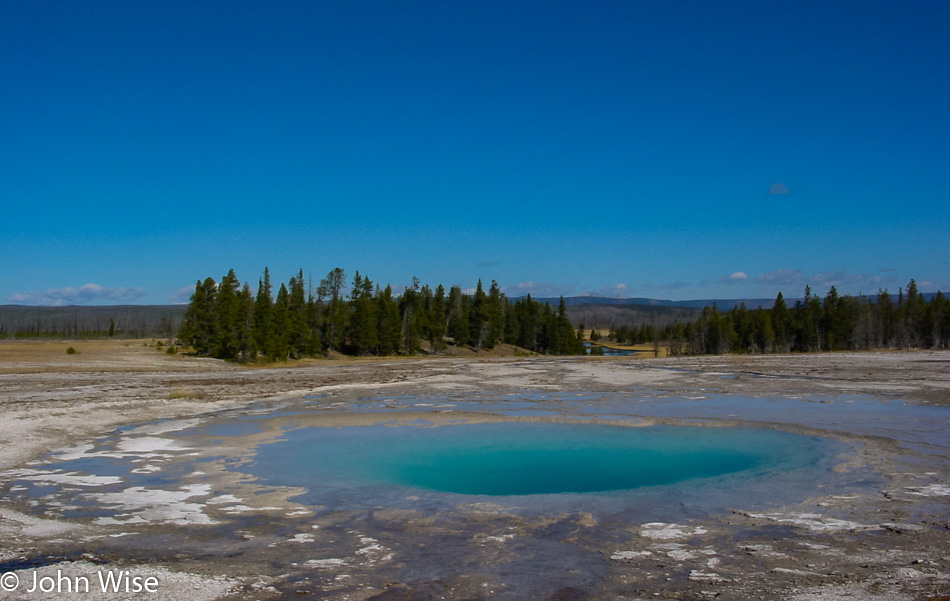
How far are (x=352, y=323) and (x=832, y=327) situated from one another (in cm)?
6487

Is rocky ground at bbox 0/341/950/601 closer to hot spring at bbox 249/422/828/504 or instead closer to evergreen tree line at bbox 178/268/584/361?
hot spring at bbox 249/422/828/504

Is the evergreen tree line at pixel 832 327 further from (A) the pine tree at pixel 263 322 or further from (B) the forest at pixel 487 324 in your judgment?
(A) the pine tree at pixel 263 322

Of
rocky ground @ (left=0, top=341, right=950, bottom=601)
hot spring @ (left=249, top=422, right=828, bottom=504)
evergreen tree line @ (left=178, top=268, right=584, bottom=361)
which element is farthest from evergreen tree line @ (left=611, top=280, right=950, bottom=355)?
rocky ground @ (left=0, top=341, right=950, bottom=601)

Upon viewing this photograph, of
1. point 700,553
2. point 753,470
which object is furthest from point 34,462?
point 753,470

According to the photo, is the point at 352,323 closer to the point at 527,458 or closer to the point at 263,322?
the point at 263,322

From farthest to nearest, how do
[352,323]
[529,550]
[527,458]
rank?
[352,323], [527,458], [529,550]

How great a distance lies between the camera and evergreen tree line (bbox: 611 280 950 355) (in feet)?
310

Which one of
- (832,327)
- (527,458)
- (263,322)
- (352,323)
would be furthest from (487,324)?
(527,458)

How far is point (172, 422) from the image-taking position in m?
20.3

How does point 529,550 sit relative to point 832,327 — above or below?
below

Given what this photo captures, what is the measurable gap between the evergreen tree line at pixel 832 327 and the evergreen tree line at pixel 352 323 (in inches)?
892

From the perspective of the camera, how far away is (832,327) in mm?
94000

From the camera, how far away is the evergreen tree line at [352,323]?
5966cm

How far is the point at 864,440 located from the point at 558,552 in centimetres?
1128
